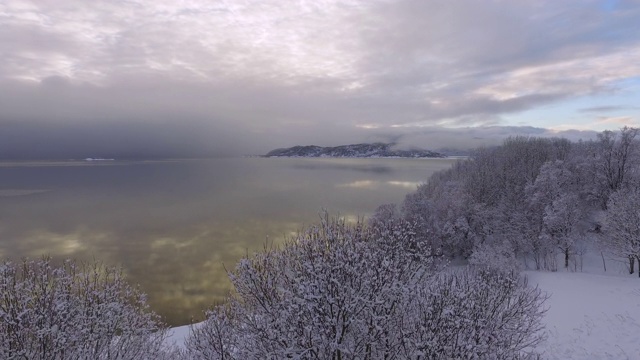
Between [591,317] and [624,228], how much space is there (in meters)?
15.7

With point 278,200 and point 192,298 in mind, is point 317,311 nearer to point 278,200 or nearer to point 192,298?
point 192,298

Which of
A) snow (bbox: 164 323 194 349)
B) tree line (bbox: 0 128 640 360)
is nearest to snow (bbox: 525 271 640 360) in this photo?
tree line (bbox: 0 128 640 360)

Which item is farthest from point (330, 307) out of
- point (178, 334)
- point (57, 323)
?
point (178, 334)

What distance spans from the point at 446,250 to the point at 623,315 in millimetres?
23115

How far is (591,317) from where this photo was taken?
26312 millimetres

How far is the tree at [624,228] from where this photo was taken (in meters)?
34.8

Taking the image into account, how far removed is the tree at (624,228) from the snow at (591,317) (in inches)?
108

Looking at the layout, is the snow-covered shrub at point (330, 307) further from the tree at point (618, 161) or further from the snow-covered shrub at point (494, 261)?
the tree at point (618, 161)

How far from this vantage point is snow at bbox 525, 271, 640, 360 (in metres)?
21.0

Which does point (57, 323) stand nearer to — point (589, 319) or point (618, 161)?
point (589, 319)

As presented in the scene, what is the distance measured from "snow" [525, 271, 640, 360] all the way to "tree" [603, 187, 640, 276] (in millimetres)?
2740

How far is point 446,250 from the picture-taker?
48188 mm

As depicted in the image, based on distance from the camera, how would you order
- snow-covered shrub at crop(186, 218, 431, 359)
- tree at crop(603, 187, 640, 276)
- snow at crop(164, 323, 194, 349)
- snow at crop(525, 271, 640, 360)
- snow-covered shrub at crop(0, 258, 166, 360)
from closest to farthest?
snow-covered shrub at crop(0, 258, 166, 360) → snow-covered shrub at crop(186, 218, 431, 359) → snow at crop(525, 271, 640, 360) → snow at crop(164, 323, 194, 349) → tree at crop(603, 187, 640, 276)

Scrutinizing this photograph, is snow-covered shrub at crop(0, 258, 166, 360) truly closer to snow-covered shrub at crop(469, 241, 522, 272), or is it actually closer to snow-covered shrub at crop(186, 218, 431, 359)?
snow-covered shrub at crop(186, 218, 431, 359)
